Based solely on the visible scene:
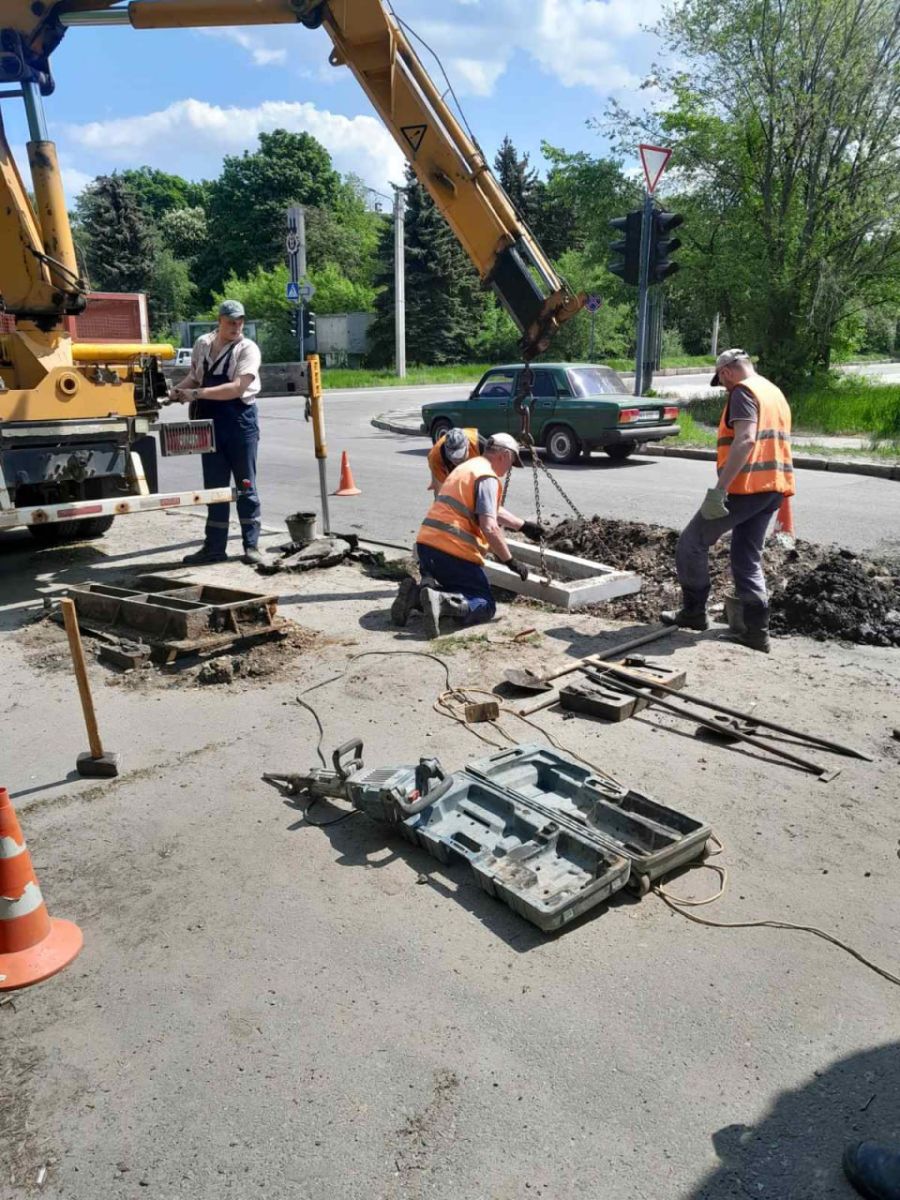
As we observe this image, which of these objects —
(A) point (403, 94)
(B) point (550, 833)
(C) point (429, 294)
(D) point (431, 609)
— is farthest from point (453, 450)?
(C) point (429, 294)

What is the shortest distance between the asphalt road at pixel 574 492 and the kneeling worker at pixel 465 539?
290cm

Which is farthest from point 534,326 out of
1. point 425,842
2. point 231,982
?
point 231,982

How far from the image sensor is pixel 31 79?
771cm

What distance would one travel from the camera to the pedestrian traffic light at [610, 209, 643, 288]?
544 inches

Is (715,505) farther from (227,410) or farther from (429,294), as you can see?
(429,294)

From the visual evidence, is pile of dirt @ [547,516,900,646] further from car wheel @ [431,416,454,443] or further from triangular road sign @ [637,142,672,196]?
car wheel @ [431,416,454,443]

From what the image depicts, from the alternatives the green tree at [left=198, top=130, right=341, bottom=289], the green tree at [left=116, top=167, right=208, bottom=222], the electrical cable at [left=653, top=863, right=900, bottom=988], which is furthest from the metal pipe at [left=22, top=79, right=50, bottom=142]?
the green tree at [left=116, top=167, right=208, bottom=222]

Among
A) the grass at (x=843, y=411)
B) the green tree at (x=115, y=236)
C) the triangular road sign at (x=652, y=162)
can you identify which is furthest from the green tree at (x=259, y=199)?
the triangular road sign at (x=652, y=162)

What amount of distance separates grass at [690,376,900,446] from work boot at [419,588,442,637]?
42.3 feet

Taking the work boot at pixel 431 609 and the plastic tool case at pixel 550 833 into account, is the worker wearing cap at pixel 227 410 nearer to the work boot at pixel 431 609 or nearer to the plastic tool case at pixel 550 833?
the work boot at pixel 431 609

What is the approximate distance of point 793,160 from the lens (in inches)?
789

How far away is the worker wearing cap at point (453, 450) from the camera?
7.14m

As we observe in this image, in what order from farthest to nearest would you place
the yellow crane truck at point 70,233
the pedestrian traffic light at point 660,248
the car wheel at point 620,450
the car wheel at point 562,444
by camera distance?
the car wheel at point 562,444 < the car wheel at point 620,450 < the pedestrian traffic light at point 660,248 < the yellow crane truck at point 70,233

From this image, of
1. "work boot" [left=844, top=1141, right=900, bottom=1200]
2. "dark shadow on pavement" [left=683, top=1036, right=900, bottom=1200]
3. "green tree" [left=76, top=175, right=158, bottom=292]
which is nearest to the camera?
"work boot" [left=844, top=1141, right=900, bottom=1200]
